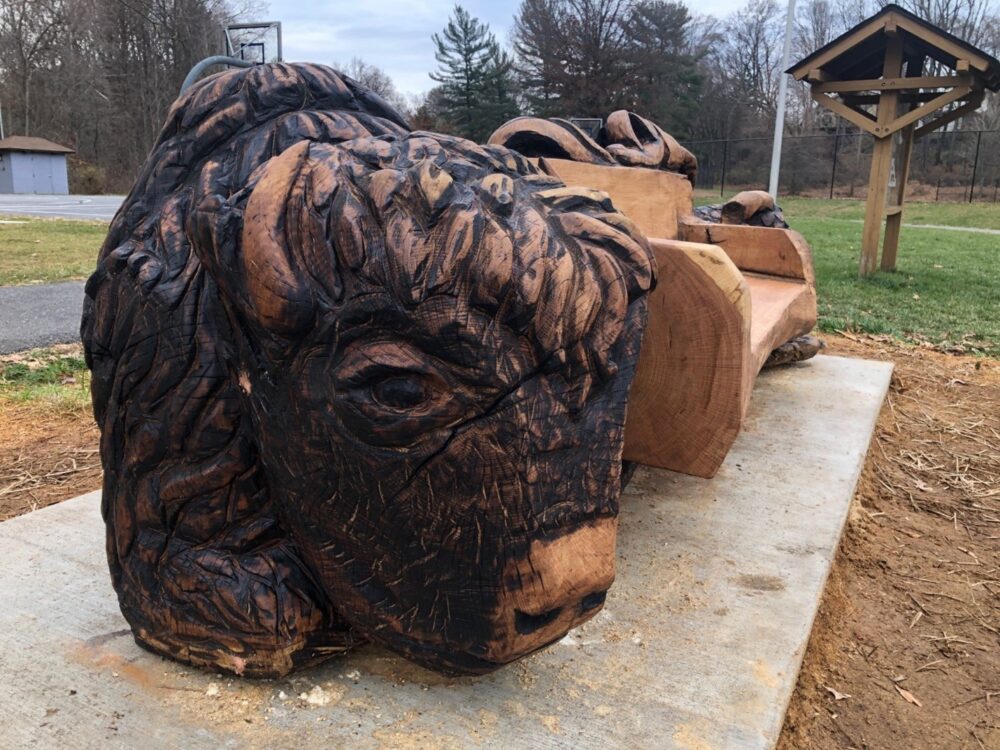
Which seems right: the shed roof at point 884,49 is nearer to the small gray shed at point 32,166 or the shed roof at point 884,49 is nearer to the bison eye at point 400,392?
the bison eye at point 400,392

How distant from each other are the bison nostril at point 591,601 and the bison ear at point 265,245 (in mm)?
690

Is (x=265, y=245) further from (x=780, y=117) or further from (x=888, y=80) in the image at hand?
(x=780, y=117)

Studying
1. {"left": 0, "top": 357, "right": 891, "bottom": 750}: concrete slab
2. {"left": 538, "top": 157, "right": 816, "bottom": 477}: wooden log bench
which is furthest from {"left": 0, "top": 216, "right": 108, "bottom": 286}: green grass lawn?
{"left": 538, "top": 157, "right": 816, "bottom": 477}: wooden log bench

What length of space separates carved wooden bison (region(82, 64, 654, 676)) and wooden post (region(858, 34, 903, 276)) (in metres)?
8.76

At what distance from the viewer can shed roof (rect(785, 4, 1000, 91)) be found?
8.34 m

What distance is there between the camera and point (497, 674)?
1731 millimetres

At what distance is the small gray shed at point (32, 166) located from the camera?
35188 millimetres

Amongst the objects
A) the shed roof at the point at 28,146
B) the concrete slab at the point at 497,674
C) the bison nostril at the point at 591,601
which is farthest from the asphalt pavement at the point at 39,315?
the shed roof at the point at 28,146

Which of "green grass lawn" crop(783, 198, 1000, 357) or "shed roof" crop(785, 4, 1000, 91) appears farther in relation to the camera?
"shed roof" crop(785, 4, 1000, 91)

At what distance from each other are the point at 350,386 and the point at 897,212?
33.3 ft

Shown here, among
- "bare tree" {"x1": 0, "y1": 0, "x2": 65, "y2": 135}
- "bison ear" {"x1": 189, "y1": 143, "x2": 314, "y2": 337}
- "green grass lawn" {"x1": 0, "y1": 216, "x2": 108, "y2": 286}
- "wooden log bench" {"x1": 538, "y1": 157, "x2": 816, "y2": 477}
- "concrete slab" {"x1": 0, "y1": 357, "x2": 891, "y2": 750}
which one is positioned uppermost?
"bare tree" {"x1": 0, "y1": 0, "x2": 65, "y2": 135}

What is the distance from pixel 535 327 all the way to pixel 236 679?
1.00 m

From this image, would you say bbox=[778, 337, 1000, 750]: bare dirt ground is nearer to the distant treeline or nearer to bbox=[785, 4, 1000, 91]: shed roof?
bbox=[785, 4, 1000, 91]: shed roof

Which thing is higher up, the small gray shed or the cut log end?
the small gray shed
